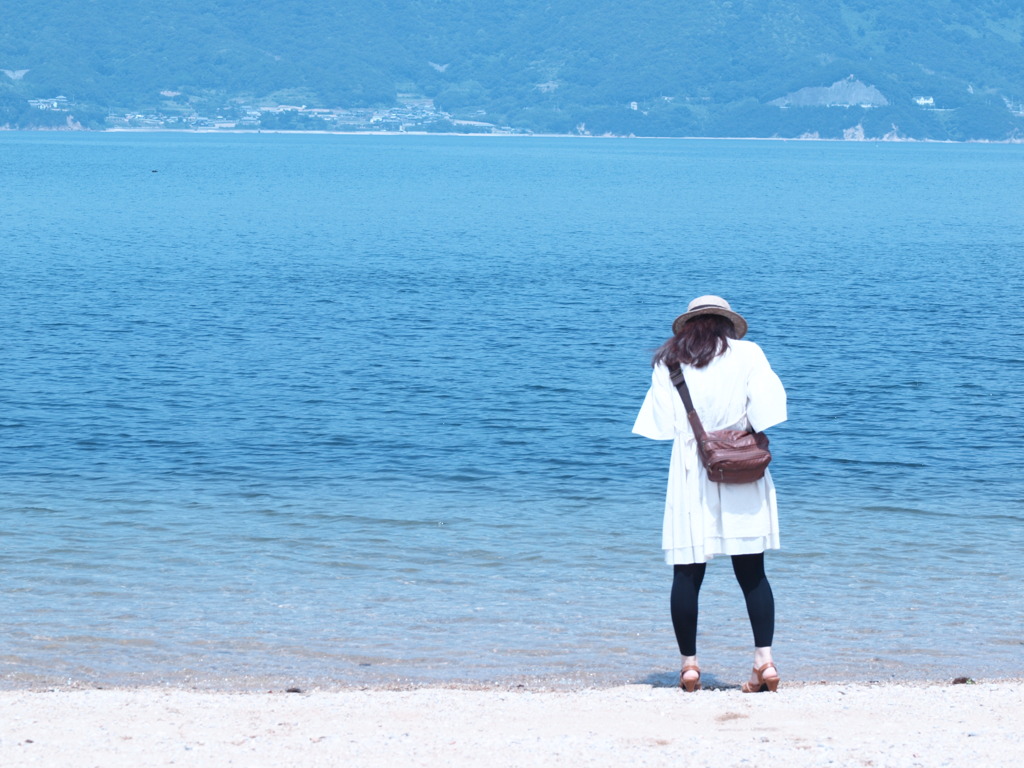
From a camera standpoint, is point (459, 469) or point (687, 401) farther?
point (459, 469)

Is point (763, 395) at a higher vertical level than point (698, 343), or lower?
lower

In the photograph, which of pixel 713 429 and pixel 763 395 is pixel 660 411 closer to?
pixel 713 429

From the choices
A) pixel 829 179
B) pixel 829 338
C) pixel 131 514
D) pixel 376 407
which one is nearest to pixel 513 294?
pixel 829 338

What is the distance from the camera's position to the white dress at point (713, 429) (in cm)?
763

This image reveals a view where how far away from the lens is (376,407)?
21.7 meters

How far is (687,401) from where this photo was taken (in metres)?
7.62

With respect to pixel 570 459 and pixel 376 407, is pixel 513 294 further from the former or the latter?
pixel 570 459

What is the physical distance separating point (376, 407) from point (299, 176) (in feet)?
341

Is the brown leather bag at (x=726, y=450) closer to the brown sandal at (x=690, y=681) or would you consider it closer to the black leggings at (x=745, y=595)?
the black leggings at (x=745, y=595)

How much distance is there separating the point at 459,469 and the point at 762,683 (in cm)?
935

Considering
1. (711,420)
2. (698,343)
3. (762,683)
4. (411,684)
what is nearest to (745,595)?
(762,683)

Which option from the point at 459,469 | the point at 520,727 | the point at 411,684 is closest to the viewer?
the point at 520,727

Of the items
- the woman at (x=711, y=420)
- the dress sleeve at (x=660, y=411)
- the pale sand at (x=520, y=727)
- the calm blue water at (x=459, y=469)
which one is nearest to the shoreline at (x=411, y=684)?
the calm blue water at (x=459, y=469)

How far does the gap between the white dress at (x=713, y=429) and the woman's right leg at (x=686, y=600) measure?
0.43 ft
